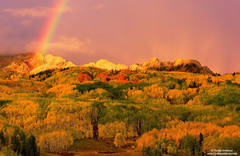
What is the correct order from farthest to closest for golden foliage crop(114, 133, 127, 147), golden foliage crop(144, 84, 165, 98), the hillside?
golden foliage crop(144, 84, 165, 98) → golden foliage crop(114, 133, 127, 147) → the hillside

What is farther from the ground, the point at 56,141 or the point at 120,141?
the point at 56,141

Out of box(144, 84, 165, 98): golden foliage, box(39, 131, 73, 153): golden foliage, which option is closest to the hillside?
box(39, 131, 73, 153): golden foliage

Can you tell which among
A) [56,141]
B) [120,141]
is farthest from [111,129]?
[56,141]

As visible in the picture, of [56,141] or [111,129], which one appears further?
[111,129]

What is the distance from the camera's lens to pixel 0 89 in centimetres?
18200

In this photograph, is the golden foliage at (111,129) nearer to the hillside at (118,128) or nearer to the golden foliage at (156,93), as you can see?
the hillside at (118,128)

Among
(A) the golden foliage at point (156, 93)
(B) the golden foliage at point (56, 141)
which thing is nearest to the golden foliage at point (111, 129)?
(B) the golden foliage at point (56, 141)

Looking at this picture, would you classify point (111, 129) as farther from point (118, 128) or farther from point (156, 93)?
point (156, 93)

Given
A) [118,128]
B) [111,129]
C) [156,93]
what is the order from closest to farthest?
[111,129], [118,128], [156,93]

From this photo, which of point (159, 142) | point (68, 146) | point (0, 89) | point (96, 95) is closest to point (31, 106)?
point (68, 146)

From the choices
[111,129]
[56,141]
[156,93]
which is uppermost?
[156,93]

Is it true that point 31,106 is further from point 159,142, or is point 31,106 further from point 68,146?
point 159,142

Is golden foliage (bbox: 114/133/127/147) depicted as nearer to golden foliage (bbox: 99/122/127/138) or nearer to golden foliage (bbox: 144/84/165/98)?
golden foliage (bbox: 99/122/127/138)

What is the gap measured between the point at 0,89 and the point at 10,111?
320 ft
